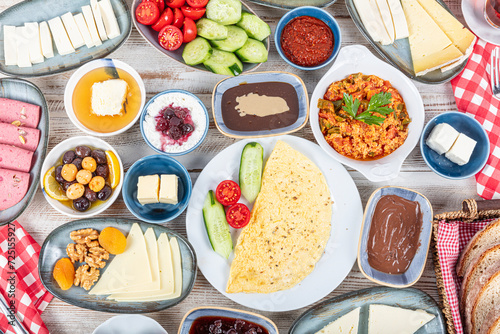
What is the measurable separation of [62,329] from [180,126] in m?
1.82

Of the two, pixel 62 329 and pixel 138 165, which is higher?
pixel 138 165

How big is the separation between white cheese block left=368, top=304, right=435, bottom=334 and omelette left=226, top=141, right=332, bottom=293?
1.87 feet

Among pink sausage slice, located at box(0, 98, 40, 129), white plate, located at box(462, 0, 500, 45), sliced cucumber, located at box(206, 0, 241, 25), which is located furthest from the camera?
white plate, located at box(462, 0, 500, 45)

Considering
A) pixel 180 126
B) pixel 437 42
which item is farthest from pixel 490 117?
pixel 180 126

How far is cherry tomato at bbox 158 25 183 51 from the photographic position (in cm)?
285

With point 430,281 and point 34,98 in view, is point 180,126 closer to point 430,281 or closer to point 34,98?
point 34,98

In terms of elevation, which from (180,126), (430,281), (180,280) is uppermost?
(180,126)

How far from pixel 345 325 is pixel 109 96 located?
2415 mm

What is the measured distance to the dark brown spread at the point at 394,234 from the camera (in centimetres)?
286

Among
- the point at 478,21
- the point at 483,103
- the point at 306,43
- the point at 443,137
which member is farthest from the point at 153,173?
the point at 478,21

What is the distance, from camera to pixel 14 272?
9.57 feet

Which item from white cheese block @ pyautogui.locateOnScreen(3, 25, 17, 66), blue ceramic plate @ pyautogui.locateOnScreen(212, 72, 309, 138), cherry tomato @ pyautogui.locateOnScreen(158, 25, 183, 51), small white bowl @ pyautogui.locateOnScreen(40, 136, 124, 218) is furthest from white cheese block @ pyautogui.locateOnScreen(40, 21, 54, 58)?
blue ceramic plate @ pyautogui.locateOnScreen(212, 72, 309, 138)

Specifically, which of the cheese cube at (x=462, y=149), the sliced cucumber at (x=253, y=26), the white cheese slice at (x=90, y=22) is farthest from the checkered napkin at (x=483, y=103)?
the white cheese slice at (x=90, y=22)

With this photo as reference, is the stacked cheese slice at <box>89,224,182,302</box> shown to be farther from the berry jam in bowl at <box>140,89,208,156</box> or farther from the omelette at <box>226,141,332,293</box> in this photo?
the berry jam in bowl at <box>140,89,208,156</box>
